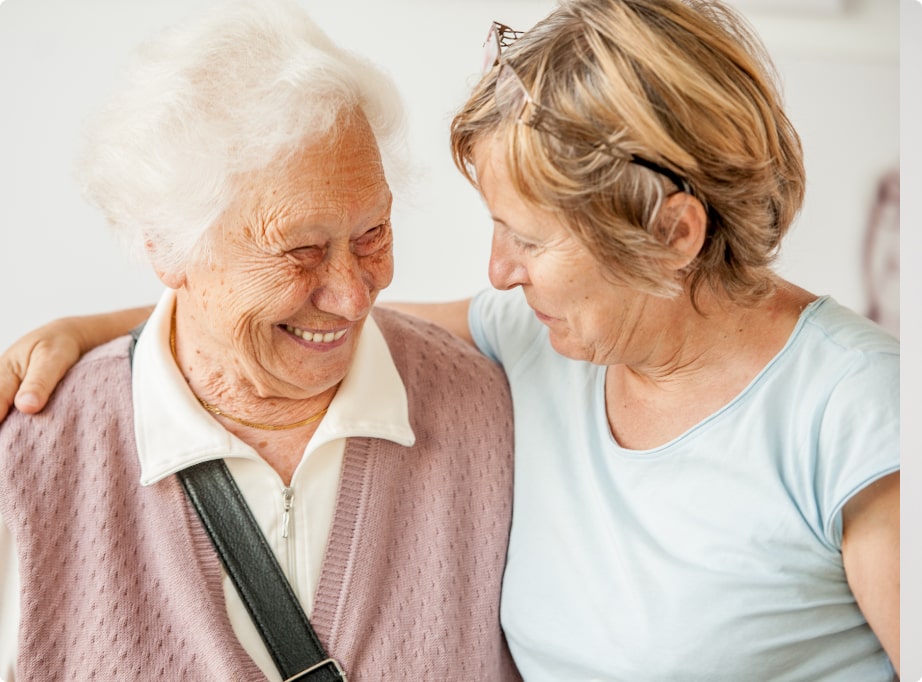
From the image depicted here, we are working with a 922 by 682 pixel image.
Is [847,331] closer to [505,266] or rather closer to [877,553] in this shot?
[877,553]

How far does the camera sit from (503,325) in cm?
188

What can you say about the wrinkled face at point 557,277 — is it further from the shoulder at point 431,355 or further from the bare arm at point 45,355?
the bare arm at point 45,355

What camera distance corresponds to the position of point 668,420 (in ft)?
5.16

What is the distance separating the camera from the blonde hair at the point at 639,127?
4.29 ft

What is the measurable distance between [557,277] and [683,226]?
8.2 inches

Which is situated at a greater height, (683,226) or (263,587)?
(683,226)

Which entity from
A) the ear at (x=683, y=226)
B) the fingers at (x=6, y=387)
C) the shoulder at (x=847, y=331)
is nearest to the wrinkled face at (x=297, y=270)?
the fingers at (x=6, y=387)

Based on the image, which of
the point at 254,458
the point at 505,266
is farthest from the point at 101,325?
the point at 505,266

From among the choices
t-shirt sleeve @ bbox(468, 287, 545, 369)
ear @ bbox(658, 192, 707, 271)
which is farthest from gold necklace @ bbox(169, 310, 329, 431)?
ear @ bbox(658, 192, 707, 271)

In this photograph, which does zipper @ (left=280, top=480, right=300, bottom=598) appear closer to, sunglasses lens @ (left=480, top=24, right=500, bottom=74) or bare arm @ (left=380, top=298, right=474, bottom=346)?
bare arm @ (left=380, top=298, right=474, bottom=346)

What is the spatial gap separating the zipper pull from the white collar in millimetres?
70

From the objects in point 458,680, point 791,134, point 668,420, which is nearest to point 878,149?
point 791,134

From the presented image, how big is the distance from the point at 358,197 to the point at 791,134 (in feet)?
2.34

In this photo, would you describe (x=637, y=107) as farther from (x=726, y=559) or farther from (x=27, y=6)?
(x=27, y=6)
